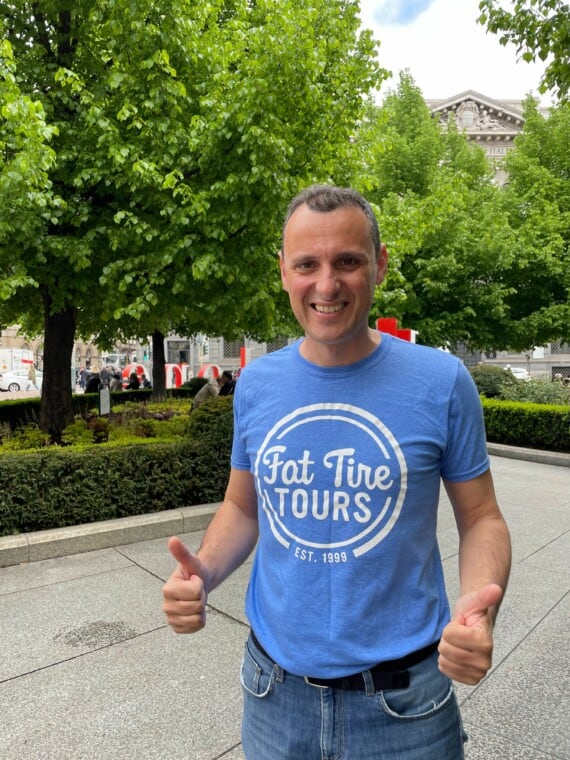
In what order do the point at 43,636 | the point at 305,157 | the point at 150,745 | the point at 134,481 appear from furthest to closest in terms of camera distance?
the point at 305,157 < the point at 134,481 < the point at 43,636 < the point at 150,745

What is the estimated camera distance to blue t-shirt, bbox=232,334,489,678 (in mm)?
1301

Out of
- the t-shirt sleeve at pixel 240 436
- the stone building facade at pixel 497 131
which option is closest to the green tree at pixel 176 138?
the t-shirt sleeve at pixel 240 436

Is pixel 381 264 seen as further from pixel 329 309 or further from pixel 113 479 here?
pixel 113 479

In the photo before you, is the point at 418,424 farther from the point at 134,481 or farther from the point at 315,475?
the point at 134,481

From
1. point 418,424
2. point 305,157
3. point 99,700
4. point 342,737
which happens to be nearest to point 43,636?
point 99,700

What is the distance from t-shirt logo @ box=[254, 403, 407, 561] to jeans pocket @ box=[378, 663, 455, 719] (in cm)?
30

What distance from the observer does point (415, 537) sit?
1.33 m

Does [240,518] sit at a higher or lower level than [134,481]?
higher

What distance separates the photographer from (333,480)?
1330mm

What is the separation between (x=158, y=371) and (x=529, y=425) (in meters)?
11.8

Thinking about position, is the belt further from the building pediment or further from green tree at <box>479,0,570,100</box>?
the building pediment

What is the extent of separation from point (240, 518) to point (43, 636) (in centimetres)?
284

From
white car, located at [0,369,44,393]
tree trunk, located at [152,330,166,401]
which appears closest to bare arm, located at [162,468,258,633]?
tree trunk, located at [152,330,166,401]

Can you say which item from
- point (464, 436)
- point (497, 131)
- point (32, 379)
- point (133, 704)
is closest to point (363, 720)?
point (464, 436)
